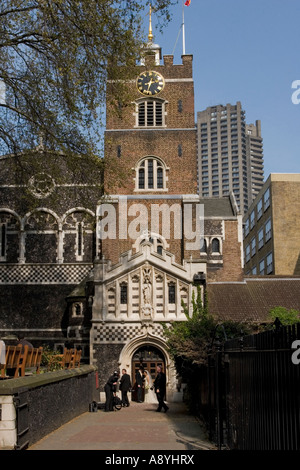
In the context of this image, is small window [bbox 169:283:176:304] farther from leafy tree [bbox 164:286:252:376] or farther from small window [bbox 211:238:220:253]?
small window [bbox 211:238:220:253]

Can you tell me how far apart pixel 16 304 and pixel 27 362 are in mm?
20794

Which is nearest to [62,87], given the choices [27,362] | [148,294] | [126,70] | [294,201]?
[126,70]

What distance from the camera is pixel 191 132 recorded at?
3566cm

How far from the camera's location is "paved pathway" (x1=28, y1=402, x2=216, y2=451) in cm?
1230

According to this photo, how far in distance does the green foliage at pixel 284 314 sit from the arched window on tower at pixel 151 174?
9.68 meters

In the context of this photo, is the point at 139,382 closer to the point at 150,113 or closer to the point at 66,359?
the point at 66,359

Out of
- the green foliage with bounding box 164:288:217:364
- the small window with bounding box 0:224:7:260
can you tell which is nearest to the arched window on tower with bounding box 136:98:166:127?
the small window with bounding box 0:224:7:260

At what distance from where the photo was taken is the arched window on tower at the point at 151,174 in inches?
1387

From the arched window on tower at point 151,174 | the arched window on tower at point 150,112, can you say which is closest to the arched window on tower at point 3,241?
the arched window on tower at point 151,174

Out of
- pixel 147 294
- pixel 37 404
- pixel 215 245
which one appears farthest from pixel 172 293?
pixel 37 404

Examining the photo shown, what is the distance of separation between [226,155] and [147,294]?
171m

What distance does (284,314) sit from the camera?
1208 inches

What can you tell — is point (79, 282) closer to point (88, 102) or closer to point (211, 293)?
point (211, 293)

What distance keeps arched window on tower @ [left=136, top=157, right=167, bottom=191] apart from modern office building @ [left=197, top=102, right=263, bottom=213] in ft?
523
